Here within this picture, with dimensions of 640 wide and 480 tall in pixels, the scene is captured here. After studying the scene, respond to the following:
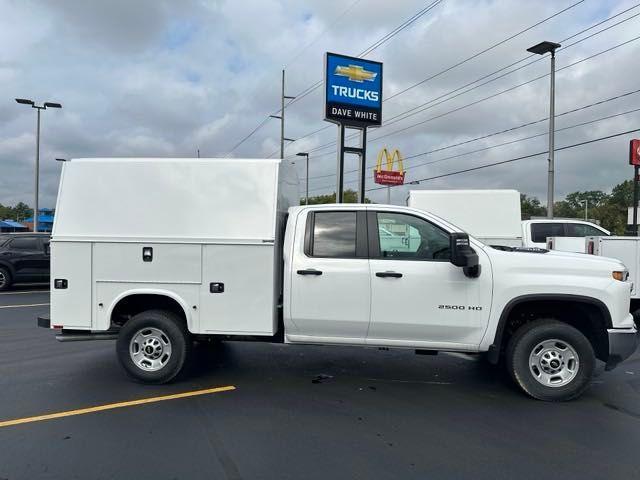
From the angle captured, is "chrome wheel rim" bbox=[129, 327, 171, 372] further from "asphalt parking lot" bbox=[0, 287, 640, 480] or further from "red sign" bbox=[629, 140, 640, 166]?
"red sign" bbox=[629, 140, 640, 166]

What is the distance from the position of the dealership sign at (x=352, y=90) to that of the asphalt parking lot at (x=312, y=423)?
28.3 feet

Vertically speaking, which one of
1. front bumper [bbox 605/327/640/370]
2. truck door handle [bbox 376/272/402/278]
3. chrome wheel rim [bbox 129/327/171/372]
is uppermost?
truck door handle [bbox 376/272/402/278]

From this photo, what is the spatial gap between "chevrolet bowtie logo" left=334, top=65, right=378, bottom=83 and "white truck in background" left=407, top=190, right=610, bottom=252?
11.8ft

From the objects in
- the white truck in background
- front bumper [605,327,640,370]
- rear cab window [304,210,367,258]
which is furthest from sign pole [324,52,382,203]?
front bumper [605,327,640,370]

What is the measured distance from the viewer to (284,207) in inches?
243

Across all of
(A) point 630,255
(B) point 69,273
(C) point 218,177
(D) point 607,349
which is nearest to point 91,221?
(B) point 69,273

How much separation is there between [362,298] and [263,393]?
57.1 inches

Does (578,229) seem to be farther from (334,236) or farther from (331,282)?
(331,282)

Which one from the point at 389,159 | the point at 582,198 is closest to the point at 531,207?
the point at 582,198

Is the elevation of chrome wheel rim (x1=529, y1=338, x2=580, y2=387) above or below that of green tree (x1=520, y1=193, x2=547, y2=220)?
below

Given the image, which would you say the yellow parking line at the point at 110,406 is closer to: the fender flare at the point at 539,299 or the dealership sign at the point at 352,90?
the fender flare at the point at 539,299

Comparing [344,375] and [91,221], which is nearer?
[91,221]

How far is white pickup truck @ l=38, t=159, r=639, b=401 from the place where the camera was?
5.30m

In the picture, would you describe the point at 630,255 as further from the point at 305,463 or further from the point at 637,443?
the point at 305,463
